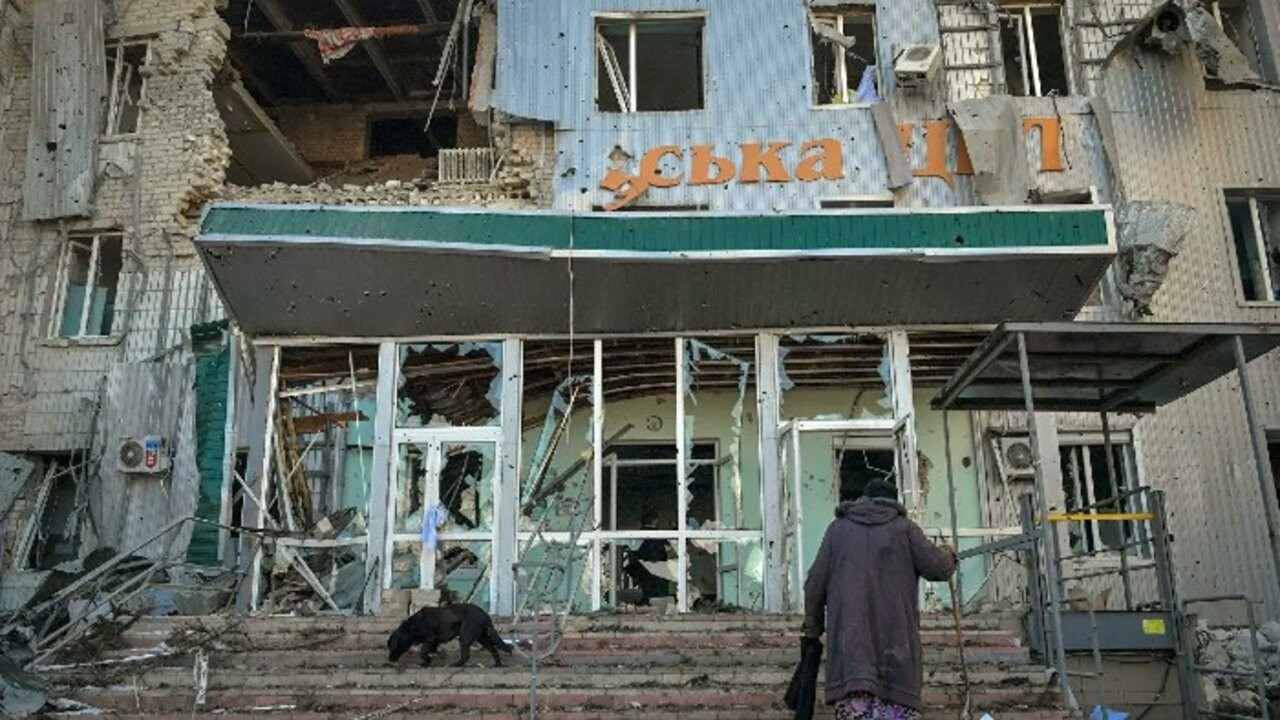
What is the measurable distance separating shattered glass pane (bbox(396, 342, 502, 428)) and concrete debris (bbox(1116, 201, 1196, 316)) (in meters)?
8.78

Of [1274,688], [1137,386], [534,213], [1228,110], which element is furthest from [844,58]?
[1274,688]

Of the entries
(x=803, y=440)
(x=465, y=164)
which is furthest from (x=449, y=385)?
(x=465, y=164)

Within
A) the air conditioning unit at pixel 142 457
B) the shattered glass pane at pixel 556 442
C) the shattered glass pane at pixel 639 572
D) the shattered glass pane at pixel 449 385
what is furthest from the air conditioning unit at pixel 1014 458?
the air conditioning unit at pixel 142 457

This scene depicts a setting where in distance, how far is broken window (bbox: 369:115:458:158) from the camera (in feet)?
77.4

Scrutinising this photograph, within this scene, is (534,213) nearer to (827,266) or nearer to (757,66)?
(827,266)

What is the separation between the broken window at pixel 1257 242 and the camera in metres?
15.9

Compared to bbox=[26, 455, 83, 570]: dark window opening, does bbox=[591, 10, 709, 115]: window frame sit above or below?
above

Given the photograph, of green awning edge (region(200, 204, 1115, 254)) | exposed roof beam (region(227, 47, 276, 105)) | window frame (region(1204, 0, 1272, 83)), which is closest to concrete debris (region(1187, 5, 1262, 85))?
window frame (region(1204, 0, 1272, 83))

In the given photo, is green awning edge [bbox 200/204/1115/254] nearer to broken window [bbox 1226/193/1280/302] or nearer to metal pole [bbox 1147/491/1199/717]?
metal pole [bbox 1147/491/1199/717]

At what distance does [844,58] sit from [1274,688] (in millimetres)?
10154

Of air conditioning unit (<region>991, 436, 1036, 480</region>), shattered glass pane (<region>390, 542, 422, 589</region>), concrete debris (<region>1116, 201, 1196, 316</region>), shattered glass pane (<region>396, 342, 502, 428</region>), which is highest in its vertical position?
concrete debris (<region>1116, 201, 1196, 316</region>)

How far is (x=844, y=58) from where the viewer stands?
1656 cm

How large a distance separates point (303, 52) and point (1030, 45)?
13.9 meters

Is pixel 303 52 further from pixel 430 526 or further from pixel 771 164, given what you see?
pixel 430 526
